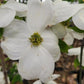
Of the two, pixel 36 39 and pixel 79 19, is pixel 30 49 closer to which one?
pixel 36 39

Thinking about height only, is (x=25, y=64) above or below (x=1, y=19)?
below

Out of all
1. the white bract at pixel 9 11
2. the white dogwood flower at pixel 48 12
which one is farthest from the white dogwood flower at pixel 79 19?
the white bract at pixel 9 11

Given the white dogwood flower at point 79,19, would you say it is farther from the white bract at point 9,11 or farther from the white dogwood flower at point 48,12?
the white bract at point 9,11

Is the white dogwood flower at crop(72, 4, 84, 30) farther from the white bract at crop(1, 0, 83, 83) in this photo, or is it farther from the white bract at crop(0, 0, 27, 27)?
the white bract at crop(0, 0, 27, 27)

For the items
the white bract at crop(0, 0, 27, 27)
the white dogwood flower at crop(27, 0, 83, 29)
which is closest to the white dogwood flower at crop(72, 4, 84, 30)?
the white dogwood flower at crop(27, 0, 83, 29)

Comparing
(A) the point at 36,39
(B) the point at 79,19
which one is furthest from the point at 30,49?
(B) the point at 79,19

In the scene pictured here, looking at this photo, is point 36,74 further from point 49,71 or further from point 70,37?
point 70,37

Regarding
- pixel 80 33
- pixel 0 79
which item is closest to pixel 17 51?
pixel 80 33
